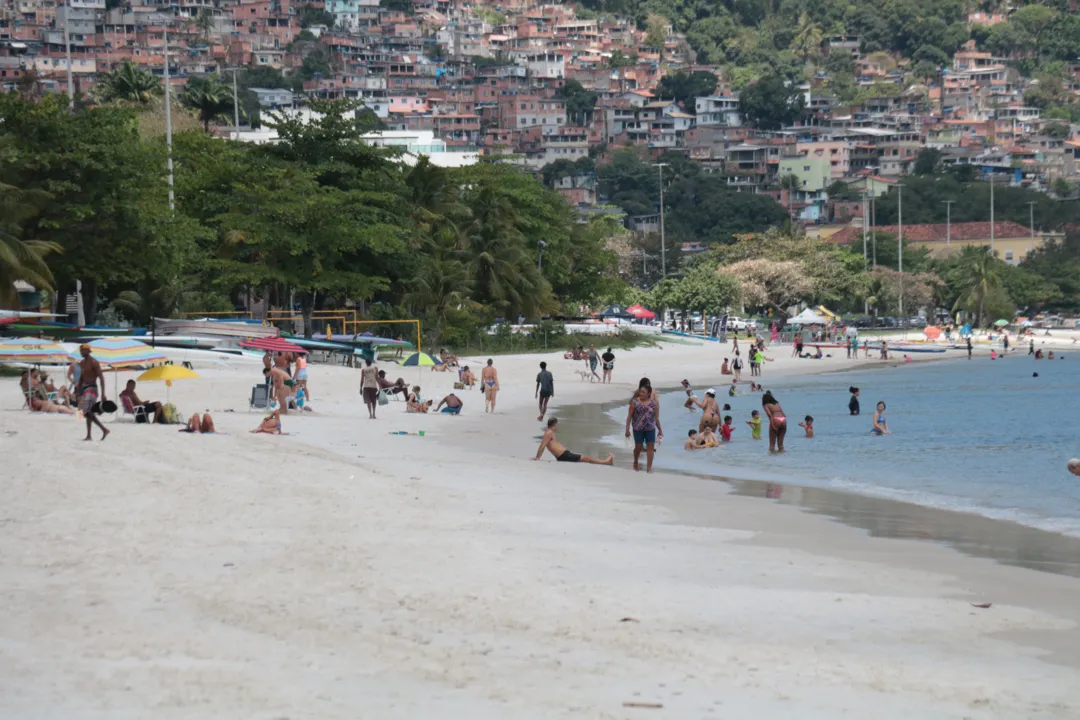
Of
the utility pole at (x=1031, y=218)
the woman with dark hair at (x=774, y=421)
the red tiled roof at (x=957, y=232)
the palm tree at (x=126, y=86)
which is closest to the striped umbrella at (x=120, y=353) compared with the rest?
the woman with dark hair at (x=774, y=421)

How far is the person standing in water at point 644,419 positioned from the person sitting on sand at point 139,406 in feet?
24.2

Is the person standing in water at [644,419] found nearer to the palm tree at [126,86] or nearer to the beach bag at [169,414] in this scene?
the beach bag at [169,414]

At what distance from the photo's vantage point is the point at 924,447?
2666 centimetres

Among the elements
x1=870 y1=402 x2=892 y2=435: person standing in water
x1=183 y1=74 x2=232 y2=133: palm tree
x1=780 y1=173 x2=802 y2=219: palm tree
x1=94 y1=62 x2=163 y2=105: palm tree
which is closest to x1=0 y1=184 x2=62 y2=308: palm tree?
x1=870 y1=402 x2=892 y2=435: person standing in water

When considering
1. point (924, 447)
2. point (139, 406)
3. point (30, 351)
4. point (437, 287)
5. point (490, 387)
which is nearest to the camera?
point (139, 406)

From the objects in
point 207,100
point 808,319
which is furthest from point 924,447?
point 207,100

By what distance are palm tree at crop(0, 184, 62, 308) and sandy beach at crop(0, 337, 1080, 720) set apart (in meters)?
19.2

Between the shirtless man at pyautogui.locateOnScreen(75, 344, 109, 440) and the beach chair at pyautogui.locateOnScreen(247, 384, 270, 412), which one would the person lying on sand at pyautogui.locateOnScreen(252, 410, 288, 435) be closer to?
the shirtless man at pyautogui.locateOnScreen(75, 344, 109, 440)

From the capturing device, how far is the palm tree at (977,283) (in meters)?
101

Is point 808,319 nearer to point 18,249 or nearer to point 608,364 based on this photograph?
point 608,364

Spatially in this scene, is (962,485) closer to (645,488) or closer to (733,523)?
(645,488)

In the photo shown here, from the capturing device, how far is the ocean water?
753 inches

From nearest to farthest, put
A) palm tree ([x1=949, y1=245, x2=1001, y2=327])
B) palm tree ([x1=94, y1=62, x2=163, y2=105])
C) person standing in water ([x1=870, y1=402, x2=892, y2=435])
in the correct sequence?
1. person standing in water ([x1=870, y1=402, x2=892, y2=435])
2. palm tree ([x1=94, y1=62, x2=163, y2=105])
3. palm tree ([x1=949, y1=245, x2=1001, y2=327])

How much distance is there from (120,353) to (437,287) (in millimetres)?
27782
